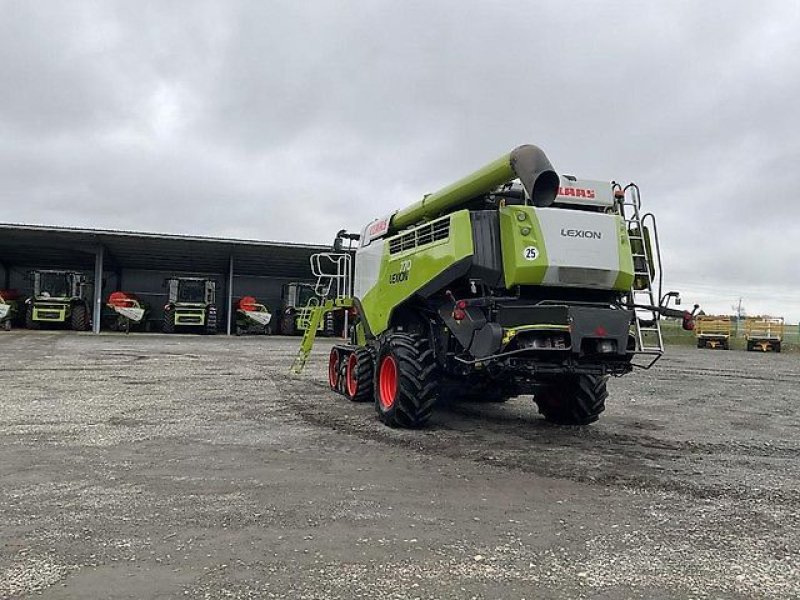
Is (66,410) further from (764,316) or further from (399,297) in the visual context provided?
(764,316)

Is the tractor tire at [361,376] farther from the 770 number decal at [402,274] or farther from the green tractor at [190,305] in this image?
the green tractor at [190,305]

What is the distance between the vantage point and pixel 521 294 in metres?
7.39

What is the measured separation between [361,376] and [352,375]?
536 mm

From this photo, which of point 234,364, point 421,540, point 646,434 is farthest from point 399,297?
point 234,364

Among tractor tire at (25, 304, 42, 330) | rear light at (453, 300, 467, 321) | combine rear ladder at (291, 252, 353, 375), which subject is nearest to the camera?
rear light at (453, 300, 467, 321)

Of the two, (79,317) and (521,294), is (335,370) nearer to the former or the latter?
(521,294)

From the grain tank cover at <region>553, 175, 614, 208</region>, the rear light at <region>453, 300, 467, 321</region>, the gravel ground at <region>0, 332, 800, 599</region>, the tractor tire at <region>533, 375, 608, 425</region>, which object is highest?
the grain tank cover at <region>553, 175, 614, 208</region>

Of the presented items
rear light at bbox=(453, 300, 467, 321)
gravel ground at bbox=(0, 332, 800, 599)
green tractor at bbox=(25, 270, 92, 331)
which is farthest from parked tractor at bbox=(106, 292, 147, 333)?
rear light at bbox=(453, 300, 467, 321)

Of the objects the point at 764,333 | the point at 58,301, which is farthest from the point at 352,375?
the point at 764,333

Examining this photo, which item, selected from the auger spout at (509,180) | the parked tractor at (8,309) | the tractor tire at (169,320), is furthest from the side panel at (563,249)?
the parked tractor at (8,309)

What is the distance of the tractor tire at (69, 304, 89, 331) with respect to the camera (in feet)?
103

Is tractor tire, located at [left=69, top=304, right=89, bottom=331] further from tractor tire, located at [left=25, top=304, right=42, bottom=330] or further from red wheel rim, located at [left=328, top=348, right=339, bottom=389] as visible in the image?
red wheel rim, located at [left=328, top=348, right=339, bottom=389]

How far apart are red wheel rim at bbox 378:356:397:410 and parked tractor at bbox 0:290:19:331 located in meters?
27.2

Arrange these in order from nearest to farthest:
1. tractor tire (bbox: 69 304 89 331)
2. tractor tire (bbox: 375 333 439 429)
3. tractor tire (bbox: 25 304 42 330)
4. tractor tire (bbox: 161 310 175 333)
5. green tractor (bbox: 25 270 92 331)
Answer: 1. tractor tire (bbox: 375 333 439 429)
2. green tractor (bbox: 25 270 92 331)
3. tractor tire (bbox: 25 304 42 330)
4. tractor tire (bbox: 69 304 89 331)
5. tractor tire (bbox: 161 310 175 333)
